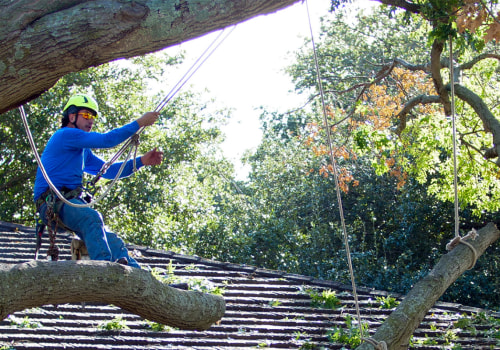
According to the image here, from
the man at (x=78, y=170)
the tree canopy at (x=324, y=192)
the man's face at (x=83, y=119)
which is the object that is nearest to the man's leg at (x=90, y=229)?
the man at (x=78, y=170)

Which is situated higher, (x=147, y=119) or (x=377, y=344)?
(x=147, y=119)

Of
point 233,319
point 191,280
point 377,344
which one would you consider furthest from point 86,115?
point 191,280

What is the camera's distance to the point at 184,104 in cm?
2020

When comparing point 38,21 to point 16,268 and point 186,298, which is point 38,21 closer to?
point 16,268

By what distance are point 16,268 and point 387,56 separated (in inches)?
890

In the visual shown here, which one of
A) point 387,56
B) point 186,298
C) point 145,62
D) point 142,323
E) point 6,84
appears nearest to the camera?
point 6,84

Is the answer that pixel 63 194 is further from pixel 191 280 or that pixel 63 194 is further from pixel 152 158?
pixel 191 280

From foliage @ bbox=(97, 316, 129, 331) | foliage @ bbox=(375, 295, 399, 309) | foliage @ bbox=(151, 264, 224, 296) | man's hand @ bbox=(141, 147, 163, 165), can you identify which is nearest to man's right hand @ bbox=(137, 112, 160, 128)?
man's hand @ bbox=(141, 147, 163, 165)

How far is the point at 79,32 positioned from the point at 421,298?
3.54 meters

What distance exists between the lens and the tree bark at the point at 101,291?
121 inches

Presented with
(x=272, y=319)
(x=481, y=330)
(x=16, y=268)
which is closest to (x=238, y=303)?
(x=272, y=319)

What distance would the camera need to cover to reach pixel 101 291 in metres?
3.35

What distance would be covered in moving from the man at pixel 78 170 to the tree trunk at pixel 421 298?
1.99 metres

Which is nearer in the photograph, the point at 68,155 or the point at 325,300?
the point at 68,155
